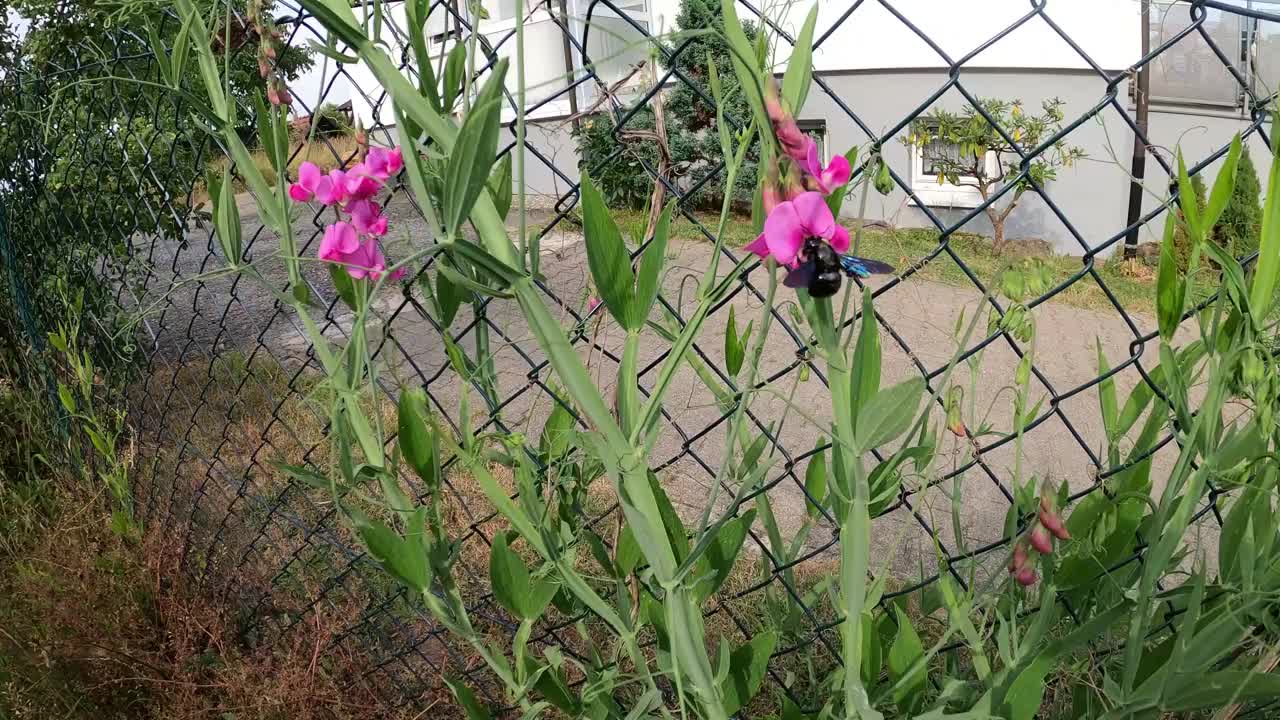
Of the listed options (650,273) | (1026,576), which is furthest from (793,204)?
(1026,576)

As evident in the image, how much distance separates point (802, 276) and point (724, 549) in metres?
0.42

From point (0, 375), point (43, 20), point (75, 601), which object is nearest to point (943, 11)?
point (43, 20)

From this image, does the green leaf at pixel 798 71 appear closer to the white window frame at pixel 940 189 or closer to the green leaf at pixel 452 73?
the green leaf at pixel 452 73

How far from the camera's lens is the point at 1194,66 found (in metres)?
6.10

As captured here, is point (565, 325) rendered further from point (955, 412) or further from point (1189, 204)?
point (1189, 204)

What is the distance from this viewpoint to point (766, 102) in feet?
1.99

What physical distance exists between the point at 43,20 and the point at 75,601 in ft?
7.57

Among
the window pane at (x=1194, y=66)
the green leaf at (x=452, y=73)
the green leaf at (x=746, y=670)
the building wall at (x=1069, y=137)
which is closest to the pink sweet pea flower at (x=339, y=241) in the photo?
the green leaf at (x=452, y=73)

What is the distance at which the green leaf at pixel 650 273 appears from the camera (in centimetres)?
76

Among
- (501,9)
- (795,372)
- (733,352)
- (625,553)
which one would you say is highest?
(501,9)

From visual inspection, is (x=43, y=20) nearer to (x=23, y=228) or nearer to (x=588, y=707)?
(x=23, y=228)

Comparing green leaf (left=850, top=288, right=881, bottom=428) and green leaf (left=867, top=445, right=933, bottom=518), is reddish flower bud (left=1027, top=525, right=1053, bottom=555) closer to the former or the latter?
green leaf (left=867, top=445, right=933, bottom=518)

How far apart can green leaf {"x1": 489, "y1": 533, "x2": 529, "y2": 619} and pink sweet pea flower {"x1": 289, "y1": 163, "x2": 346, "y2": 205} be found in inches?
15.7

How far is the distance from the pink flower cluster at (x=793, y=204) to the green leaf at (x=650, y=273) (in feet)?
0.46
